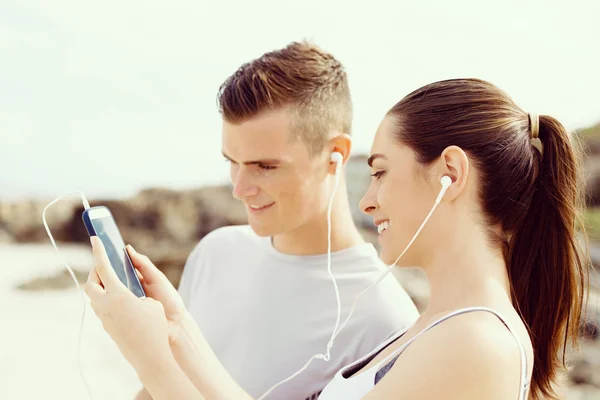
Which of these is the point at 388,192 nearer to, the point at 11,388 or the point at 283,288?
the point at 283,288

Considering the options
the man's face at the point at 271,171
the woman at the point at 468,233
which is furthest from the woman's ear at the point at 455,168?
the man's face at the point at 271,171

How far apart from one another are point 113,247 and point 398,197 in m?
0.84

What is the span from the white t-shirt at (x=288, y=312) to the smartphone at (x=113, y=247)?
22.3 inches

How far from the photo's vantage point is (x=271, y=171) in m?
2.21

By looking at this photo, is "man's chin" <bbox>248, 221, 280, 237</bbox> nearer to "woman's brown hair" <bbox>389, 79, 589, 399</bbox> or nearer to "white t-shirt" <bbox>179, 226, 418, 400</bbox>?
"white t-shirt" <bbox>179, 226, 418, 400</bbox>

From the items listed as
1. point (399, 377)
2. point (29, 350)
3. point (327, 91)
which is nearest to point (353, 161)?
point (29, 350)

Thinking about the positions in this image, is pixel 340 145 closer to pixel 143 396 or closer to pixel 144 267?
pixel 144 267

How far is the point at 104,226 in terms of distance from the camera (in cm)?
189

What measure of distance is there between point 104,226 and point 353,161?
6617 mm

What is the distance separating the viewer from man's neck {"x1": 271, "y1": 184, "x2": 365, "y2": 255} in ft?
7.59

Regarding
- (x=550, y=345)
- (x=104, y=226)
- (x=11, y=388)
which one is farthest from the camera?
(x=11, y=388)

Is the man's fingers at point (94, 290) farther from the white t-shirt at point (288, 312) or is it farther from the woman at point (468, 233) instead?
the white t-shirt at point (288, 312)

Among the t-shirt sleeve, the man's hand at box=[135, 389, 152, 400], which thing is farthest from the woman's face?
the t-shirt sleeve

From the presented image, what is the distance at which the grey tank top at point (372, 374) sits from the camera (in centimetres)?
131
